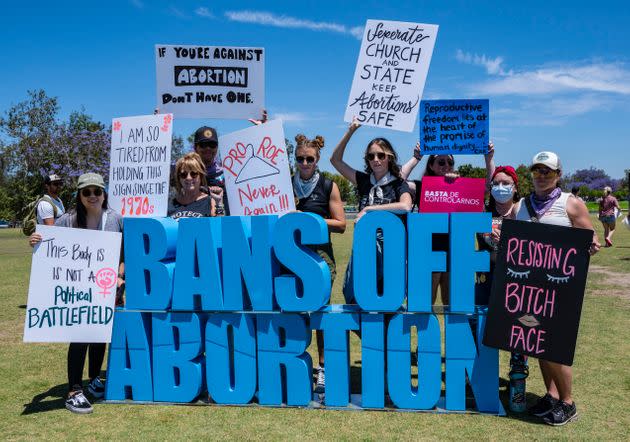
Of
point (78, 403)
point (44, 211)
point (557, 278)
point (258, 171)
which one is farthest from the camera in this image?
point (44, 211)

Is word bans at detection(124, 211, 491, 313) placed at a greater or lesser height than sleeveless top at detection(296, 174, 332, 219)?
lesser

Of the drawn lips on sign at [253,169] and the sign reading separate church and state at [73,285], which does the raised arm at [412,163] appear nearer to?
the drawn lips on sign at [253,169]

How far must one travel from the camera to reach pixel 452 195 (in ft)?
15.8

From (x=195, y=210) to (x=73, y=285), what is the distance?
121 centimetres

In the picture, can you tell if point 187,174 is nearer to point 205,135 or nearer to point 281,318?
point 205,135

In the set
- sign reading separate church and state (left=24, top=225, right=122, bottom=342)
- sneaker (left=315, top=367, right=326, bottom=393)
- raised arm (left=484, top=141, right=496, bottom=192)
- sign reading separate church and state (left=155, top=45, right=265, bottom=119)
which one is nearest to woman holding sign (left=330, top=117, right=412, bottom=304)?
sneaker (left=315, top=367, right=326, bottom=393)

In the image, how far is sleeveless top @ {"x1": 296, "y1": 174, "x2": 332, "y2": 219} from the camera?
193 inches

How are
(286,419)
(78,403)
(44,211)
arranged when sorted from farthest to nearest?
(44,211)
(78,403)
(286,419)

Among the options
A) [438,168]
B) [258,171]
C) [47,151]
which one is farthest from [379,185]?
[47,151]

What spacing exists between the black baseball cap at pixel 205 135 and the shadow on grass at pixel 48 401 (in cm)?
270

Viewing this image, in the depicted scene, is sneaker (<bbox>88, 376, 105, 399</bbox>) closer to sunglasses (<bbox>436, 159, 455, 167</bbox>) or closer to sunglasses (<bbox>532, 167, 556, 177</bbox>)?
sunglasses (<bbox>436, 159, 455, 167</bbox>)

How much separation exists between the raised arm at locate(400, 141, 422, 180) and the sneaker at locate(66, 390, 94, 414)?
340cm

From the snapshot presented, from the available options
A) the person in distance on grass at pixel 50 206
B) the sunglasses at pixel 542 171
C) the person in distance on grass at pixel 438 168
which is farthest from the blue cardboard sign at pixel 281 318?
the person in distance on grass at pixel 50 206

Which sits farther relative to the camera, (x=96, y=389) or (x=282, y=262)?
(x=96, y=389)
